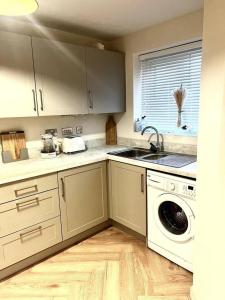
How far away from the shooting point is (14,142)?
88.7 inches

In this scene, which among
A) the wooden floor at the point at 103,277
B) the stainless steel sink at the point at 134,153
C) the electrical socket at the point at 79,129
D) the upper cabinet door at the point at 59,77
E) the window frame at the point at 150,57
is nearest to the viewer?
the wooden floor at the point at 103,277

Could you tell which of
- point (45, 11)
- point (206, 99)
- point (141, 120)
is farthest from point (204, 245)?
point (45, 11)

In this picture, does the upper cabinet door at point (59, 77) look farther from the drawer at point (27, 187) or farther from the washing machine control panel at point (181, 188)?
the washing machine control panel at point (181, 188)

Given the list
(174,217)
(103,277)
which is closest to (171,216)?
(174,217)

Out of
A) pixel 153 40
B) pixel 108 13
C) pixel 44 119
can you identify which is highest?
pixel 108 13

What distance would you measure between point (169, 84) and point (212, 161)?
154 centimetres

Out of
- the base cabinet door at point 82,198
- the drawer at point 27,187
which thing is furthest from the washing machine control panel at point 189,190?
the drawer at point 27,187

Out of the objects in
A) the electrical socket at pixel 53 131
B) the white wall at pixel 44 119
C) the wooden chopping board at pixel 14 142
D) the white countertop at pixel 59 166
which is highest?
the white wall at pixel 44 119

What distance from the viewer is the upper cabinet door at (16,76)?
191cm

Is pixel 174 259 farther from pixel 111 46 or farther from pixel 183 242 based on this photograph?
pixel 111 46

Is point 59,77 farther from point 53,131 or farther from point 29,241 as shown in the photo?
point 29,241

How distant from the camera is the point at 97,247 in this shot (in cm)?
231

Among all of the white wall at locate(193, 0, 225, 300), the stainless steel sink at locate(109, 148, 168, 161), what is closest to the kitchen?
the white wall at locate(193, 0, 225, 300)

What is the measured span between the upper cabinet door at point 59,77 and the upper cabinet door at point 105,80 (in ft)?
0.33
